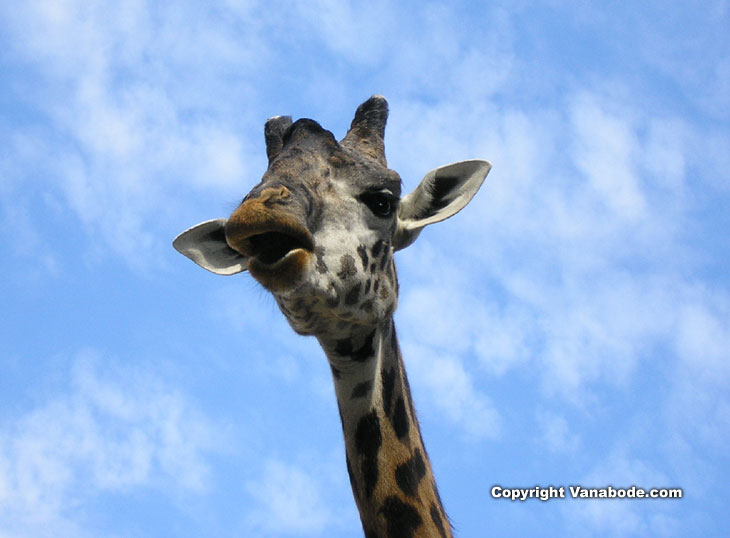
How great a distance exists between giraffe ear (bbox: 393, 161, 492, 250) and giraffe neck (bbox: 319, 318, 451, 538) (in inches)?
36.5

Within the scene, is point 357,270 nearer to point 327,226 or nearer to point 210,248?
point 327,226

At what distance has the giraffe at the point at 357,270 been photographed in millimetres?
6145

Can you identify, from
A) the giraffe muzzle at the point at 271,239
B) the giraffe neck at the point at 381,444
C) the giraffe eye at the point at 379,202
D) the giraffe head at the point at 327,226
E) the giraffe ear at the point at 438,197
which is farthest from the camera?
the giraffe ear at the point at 438,197

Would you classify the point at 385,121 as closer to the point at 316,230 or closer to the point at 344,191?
the point at 344,191

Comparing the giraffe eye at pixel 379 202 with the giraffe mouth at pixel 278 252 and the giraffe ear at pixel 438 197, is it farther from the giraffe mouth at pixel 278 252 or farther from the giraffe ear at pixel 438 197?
the giraffe mouth at pixel 278 252

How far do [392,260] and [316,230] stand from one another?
1066 millimetres

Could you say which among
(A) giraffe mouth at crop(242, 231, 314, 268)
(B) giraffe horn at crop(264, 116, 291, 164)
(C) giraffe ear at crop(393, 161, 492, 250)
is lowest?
(A) giraffe mouth at crop(242, 231, 314, 268)

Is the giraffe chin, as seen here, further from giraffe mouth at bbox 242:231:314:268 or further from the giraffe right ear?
the giraffe right ear

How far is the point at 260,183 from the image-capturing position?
691cm

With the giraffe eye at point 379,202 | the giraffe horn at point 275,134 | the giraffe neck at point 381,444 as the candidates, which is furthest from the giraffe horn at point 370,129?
the giraffe neck at point 381,444

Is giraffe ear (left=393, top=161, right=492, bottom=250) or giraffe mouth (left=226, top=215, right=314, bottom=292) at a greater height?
giraffe ear (left=393, top=161, right=492, bottom=250)

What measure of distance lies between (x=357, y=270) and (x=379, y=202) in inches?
30.7

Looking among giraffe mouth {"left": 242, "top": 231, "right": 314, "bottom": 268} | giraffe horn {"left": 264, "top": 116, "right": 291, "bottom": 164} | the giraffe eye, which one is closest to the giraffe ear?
the giraffe eye

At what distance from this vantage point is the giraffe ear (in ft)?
25.2
